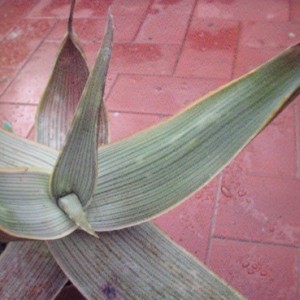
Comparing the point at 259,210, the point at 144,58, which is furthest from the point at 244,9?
the point at 259,210

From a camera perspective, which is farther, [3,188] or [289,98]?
[3,188]

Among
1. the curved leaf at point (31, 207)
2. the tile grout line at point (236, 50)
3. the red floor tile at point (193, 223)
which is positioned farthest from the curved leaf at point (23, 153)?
the tile grout line at point (236, 50)

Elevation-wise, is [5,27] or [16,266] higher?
[16,266]

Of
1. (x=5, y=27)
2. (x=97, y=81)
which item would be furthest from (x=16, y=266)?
(x=5, y=27)

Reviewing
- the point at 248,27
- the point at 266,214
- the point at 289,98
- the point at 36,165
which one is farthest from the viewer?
the point at 248,27

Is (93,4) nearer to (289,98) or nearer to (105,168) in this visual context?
(105,168)

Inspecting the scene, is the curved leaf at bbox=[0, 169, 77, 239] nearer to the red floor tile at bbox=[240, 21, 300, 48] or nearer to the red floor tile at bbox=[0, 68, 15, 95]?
the red floor tile at bbox=[0, 68, 15, 95]

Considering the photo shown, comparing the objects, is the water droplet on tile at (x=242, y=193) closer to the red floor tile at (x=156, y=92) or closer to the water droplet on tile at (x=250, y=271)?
the water droplet on tile at (x=250, y=271)

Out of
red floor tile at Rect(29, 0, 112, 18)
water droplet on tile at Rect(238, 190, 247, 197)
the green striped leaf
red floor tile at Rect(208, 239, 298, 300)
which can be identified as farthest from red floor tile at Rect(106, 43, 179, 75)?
the green striped leaf
